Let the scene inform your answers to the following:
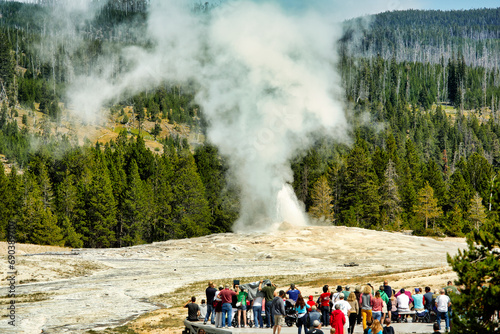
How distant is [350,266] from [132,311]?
23.7 meters

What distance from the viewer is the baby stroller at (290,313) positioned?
21895 millimetres

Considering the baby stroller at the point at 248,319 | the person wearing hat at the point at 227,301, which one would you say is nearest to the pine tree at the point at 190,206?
the baby stroller at the point at 248,319

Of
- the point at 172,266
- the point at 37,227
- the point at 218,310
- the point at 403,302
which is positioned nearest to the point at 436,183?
the point at 172,266

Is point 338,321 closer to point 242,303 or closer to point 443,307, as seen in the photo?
point 242,303

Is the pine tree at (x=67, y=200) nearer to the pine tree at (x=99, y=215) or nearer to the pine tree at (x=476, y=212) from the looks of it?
the pine tree at (x=99, y=215)

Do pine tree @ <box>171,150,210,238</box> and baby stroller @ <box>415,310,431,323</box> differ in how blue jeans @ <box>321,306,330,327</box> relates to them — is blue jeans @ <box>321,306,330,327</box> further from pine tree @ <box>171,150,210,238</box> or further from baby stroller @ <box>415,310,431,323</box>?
pine tree @ <box>171,150,210,238</box>

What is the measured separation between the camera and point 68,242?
83.2 metres

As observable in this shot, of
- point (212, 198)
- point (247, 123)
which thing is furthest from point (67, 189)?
point (247, 123)

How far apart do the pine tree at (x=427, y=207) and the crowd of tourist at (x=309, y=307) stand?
6916 centimetres

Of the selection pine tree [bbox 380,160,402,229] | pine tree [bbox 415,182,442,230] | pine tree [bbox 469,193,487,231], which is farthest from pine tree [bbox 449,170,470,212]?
pine tree [bbox 380,160,402,229]

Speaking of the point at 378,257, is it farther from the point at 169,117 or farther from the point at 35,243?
the point at 169,117

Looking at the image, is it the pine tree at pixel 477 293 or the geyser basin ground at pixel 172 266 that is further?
the geyser basin ground at pixel 172 266

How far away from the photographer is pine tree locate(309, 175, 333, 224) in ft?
314

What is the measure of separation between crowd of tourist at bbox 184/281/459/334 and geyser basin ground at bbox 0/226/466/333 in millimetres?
11013
